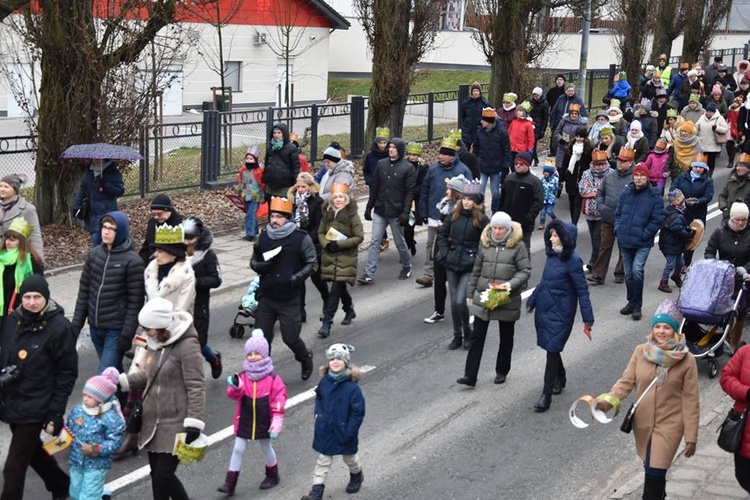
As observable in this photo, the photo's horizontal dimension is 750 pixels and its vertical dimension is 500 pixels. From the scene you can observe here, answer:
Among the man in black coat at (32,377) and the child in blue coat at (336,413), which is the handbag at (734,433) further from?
the man in black coat at (32,377)

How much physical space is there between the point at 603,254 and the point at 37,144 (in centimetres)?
840

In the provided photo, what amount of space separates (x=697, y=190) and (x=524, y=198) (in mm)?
2335

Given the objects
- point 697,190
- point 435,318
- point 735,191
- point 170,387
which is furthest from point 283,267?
point 735,191

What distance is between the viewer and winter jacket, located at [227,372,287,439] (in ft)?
29.2

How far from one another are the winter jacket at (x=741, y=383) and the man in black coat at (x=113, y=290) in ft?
15.9

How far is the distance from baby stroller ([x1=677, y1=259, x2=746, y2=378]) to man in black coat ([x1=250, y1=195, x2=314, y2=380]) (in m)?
3.92

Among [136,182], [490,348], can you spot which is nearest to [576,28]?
[136,182]

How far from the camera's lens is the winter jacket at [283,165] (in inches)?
678

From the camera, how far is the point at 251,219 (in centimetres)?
1802

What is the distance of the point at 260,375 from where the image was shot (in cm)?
887

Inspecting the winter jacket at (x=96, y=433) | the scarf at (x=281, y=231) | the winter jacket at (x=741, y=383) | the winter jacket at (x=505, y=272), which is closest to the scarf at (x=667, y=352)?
the winter jacket at (x=741, y=383)

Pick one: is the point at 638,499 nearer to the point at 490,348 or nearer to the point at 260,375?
the point at 260,375

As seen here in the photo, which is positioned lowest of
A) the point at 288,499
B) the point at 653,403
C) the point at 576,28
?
the point at 288,499

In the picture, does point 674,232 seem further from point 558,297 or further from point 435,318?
point 558,297
